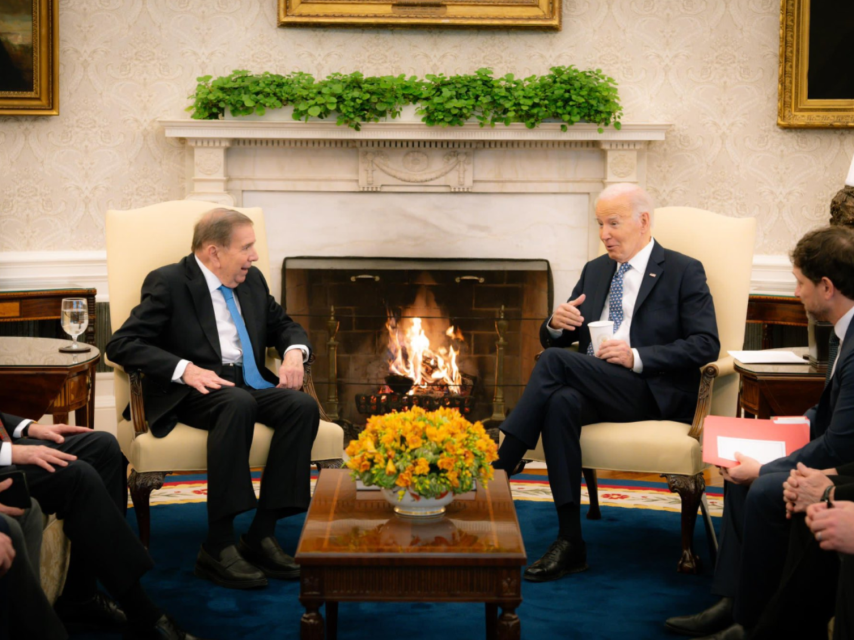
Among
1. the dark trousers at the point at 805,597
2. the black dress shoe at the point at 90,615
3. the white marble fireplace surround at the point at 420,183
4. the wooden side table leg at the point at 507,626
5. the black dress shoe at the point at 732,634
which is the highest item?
the white marble fireplace surround at the point at 420,183

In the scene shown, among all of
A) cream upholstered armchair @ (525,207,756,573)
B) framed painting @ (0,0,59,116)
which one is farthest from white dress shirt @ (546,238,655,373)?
framed painting @ (0,0,59,116)

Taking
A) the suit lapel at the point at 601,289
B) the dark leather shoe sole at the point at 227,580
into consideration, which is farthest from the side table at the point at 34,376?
the suit lapel at the point at 601,289

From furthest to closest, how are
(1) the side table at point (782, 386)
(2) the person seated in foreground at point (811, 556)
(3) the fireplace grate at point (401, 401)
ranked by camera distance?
(3) the fireplace grate at point (401, 401), (1) the side table at point (782, 386), (2) the person seated in foreground at point (811, 556)

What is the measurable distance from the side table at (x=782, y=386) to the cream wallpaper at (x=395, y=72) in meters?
2.29

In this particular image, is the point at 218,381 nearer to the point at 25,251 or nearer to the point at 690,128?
the point at 25,251

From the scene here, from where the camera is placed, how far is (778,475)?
7.85 ft

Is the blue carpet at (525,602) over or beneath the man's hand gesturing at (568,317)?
beneath

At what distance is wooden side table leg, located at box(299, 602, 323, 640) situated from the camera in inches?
85.7

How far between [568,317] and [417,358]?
1.92 m

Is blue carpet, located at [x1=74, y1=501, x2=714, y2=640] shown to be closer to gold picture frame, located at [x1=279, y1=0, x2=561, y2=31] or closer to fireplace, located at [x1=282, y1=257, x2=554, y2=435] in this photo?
fireplace, located at [x1=282, y1=257, x2=554, y2=435]

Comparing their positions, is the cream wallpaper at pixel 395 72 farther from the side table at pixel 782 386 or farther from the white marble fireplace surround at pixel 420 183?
the side table at pixel 782 386

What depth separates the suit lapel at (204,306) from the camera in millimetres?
3377

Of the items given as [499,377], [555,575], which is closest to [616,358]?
[555,575]

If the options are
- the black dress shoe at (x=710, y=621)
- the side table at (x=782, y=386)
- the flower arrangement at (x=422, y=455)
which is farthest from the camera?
the side table at (x=782, y=386)
